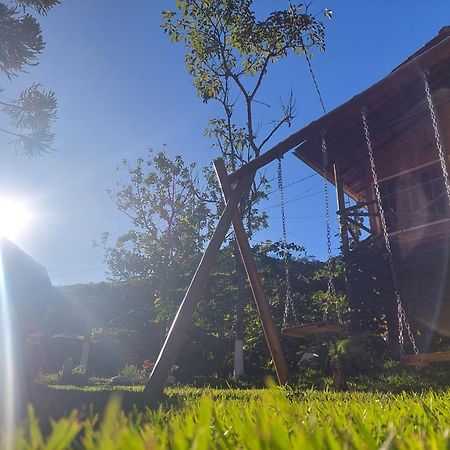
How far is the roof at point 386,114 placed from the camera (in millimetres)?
10797

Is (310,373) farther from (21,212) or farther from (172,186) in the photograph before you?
(172,186)

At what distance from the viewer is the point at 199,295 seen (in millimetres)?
5312

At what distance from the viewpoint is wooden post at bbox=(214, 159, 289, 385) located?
5.57 meters

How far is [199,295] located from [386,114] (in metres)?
9.41

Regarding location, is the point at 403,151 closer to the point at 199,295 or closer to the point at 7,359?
the point at 199,295

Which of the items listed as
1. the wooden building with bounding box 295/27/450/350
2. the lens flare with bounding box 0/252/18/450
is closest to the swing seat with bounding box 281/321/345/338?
the lens flare with bounding box 0/252/18/450

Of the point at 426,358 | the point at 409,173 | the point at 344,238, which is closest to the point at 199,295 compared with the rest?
the point at 426,358

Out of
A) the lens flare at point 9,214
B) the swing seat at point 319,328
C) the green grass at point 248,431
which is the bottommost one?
the green grass at point 248,431

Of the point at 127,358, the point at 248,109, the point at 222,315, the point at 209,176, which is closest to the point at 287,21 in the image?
the point at 248,109

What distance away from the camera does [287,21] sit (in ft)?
52.7

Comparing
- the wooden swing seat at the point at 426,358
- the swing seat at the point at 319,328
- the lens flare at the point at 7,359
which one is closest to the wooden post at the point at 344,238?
the swing seat at the point at 319,328

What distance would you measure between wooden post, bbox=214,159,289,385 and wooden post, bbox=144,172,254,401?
8.0 inches

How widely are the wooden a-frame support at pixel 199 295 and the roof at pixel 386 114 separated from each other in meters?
4.56

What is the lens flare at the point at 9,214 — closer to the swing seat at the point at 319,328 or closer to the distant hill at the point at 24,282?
the distant hill at the point at 24,282
